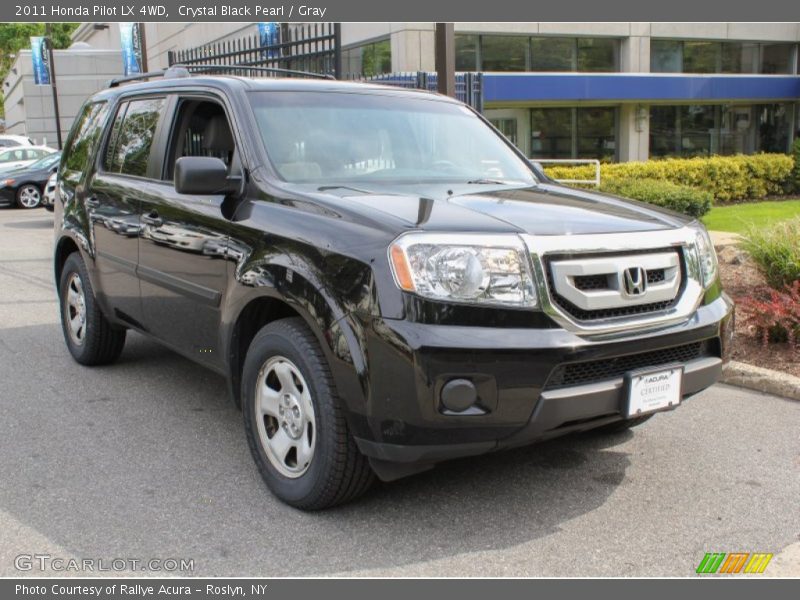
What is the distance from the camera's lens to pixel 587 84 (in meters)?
23.8

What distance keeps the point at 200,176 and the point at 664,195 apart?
10294mm

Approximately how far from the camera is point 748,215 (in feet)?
52.6

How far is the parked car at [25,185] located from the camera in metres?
21.7

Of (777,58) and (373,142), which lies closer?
(373,142)

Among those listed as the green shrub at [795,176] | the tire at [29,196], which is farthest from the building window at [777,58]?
the tire at [29,196]

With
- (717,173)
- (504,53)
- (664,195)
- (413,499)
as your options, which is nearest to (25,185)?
(504,53)

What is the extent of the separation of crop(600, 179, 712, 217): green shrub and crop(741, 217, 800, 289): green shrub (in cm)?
580

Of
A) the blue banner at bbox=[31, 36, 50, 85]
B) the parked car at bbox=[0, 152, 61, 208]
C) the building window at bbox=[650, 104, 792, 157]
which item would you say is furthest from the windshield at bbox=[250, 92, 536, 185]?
the blue banner at bbox=[31, 36, 50, 85]

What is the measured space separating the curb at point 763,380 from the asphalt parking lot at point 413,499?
0.08m

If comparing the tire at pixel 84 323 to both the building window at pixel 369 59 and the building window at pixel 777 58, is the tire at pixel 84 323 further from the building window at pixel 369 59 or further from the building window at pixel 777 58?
the building window at pixel 777 58

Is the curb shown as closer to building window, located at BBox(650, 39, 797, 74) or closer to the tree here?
building window, located at BBox(650, 39, 797, 74)

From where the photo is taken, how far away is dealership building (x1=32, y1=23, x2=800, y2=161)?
2317 cm

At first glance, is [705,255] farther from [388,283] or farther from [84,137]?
[84,137]

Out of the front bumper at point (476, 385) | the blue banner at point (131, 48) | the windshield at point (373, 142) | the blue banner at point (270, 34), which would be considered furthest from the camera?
the blue banner at point (131, 48)
